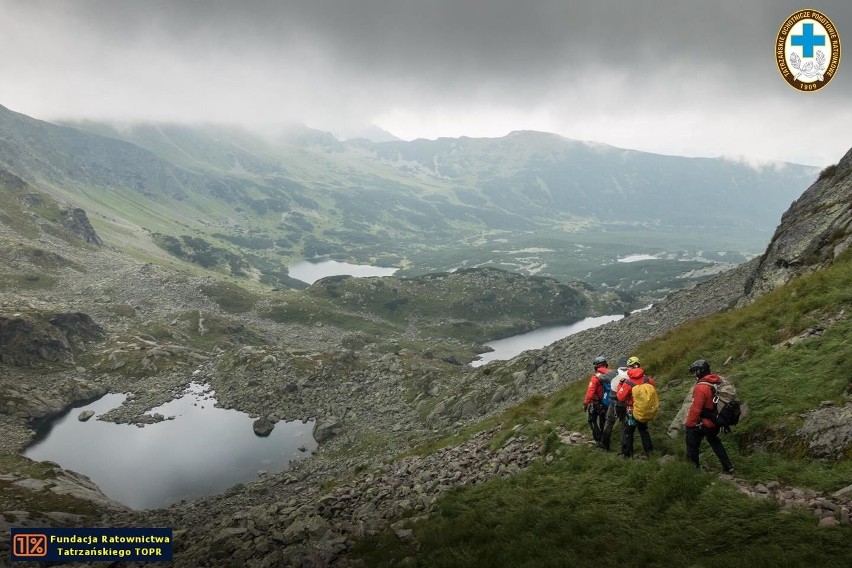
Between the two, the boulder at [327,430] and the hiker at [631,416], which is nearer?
the hiker at [631,416]

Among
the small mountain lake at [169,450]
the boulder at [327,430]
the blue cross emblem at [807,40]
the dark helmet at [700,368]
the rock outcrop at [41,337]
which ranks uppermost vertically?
the blue cross emblem at [807,40]

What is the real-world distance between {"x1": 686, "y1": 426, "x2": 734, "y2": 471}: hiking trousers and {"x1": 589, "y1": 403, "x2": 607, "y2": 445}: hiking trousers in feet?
15.2

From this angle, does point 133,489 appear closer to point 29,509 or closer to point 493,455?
point 29,509

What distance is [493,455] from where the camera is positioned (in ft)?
70.9

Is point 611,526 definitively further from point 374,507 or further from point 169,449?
point 169,449

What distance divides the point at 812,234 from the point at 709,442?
1141 inches

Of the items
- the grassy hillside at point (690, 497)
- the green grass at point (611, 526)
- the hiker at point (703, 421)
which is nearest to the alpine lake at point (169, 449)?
the green grass at point (611, 526)

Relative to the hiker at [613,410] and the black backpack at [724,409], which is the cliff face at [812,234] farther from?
the black backpack at [724,409]

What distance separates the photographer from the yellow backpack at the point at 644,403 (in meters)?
15.2

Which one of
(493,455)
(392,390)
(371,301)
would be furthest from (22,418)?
(371,301)

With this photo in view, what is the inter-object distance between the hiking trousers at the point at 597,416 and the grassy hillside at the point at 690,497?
1.26 metres

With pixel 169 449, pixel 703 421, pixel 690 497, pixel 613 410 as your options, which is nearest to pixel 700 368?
pixel 703 421

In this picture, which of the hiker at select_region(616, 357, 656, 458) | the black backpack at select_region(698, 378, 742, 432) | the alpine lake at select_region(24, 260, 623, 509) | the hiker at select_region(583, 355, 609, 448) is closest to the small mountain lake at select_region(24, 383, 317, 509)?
the alpine lake at select_region(24, 260, 623, 509)

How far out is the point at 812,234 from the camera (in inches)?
1289
